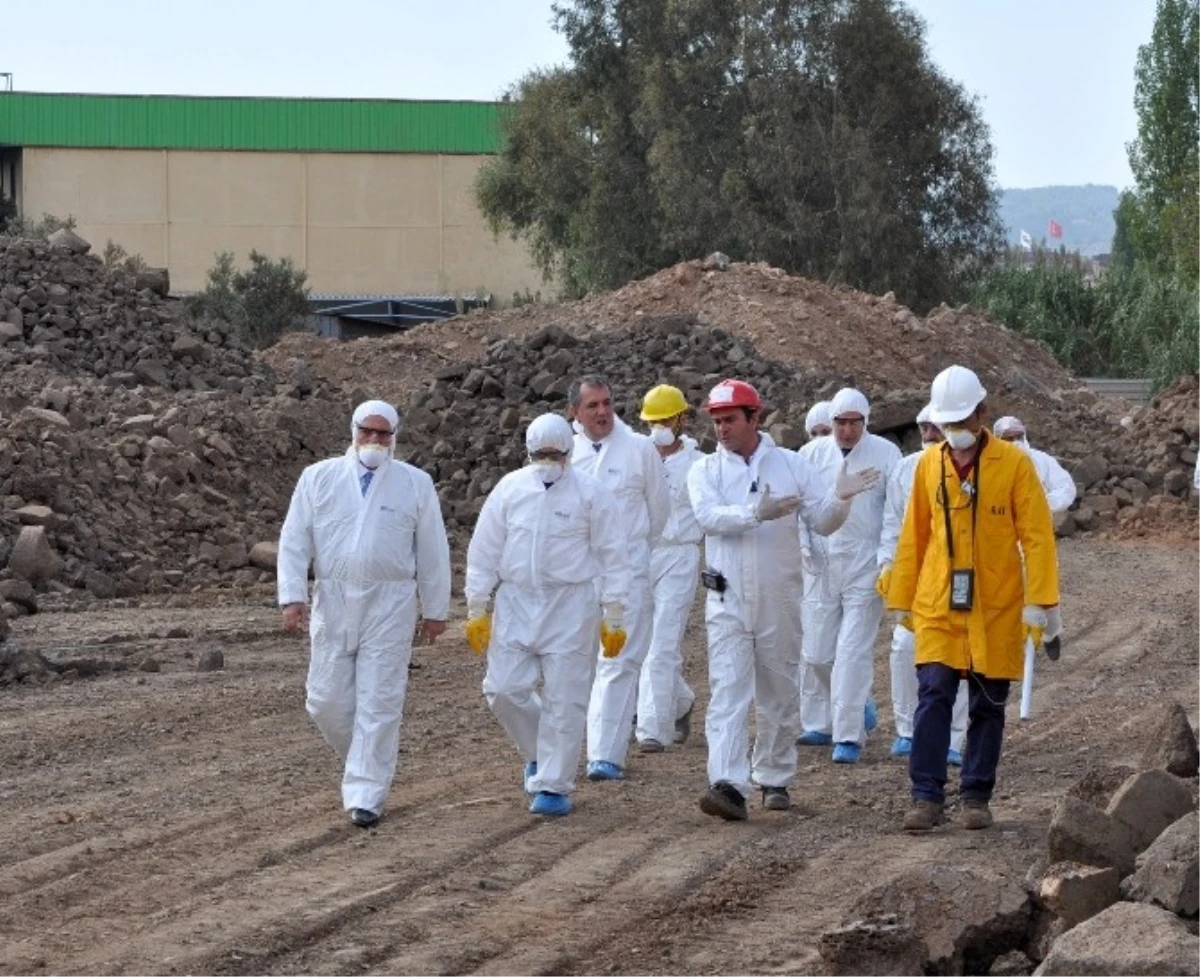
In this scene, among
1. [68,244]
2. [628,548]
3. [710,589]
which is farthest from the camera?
[68,244]

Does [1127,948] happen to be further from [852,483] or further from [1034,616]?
[852,483]

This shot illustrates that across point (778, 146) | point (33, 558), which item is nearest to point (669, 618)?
point (33, 558)

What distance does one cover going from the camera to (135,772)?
39.5 ft

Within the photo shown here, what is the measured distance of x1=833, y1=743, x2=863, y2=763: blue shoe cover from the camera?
12.3 m

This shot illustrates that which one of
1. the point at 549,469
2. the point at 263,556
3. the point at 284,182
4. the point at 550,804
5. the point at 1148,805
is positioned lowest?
the point at 263,556

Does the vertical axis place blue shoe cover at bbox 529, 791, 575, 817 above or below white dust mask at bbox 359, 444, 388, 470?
below

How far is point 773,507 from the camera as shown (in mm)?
10406

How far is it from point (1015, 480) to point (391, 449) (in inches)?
109

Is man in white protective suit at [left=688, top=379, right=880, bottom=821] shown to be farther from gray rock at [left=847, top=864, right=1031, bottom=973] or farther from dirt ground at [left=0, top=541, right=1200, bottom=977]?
gray rock at [left=847, top=864, right=1031, bottom=973]

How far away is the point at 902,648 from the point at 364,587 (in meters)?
3.26

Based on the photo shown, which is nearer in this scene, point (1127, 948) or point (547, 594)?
point (1127, 948)

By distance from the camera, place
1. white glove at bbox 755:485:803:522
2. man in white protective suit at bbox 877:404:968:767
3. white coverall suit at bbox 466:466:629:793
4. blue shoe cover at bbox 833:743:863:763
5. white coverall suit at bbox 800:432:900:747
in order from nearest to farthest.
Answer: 1. white glove at bbox 755:485:803:522
2. white coverall suit at bbox 466:466:629:793
3. man in white protective suit at bbox 877:404:968:767
4. blue shoe cover at bbox 833:743:863:763
5. white coverall suit at bbox 800:432:900:747

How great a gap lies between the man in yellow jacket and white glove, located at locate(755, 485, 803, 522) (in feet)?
1.98

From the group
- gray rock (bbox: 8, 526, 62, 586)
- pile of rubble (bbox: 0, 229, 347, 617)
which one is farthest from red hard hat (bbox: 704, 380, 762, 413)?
gray rock (bbox: 8, 526, 62, 586)
